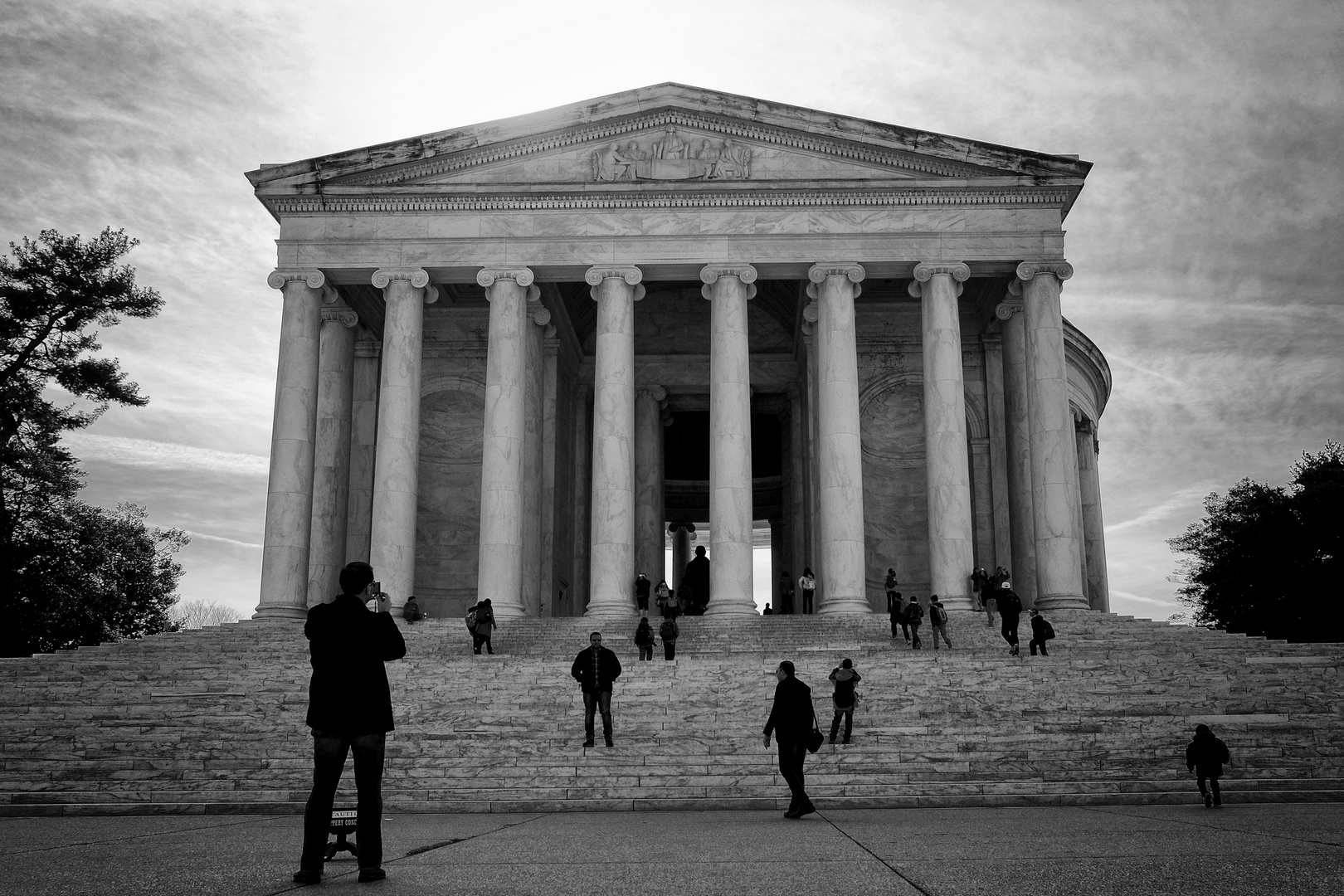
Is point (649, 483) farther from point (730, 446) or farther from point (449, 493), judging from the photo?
point (730, 446)

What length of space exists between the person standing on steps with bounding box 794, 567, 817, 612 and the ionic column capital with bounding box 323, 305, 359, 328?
18.2m

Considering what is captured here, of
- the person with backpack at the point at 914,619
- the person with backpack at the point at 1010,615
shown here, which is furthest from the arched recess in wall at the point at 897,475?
the person with backpack at the point at 1010,615

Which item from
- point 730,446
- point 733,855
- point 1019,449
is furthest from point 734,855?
point 1019,449

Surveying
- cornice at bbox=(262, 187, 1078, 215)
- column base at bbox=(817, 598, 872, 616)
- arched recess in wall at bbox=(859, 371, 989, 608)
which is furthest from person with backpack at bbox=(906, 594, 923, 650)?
cornice at bbox=(262, 187, 1078, 215)

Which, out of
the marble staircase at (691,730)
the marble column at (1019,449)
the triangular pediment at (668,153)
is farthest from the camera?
the marble column at (1019,449)

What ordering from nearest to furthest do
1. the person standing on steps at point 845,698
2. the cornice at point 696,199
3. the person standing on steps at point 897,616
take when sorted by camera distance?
the person standing on steps at point 845,698 < the person standing on steps at point 897,616 < the cornice at point 696,199

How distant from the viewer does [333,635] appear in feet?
29.9

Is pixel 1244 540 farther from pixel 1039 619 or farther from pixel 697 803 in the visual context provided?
pixel 697 803

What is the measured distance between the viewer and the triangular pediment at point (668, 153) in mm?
39875

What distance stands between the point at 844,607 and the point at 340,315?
20265 mm

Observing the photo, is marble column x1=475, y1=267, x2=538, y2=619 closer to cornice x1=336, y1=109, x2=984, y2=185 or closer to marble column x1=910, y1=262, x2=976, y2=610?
cornice x1=336, y1=109, x2=984, y2=185

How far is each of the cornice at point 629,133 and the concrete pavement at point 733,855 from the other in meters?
28.7

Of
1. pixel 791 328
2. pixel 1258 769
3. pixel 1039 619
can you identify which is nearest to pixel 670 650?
pixel 1039 619

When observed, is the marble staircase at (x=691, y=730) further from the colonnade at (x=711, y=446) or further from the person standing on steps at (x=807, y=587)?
the person standing on steps at (x=807, y=587)
